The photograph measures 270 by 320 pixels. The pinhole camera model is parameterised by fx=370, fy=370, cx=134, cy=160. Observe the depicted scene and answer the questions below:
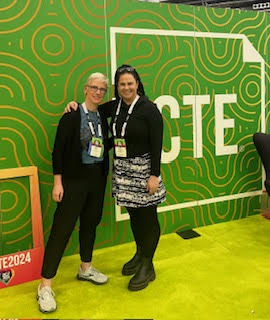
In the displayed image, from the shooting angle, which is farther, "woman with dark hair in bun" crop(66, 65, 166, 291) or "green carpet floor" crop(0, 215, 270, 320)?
"woman with dark hair in bun" crop(66, 65, 166, 291)

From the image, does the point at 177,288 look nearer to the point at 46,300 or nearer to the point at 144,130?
the point at 46,300

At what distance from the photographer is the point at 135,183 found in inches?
102

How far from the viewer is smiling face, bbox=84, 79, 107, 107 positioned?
2.47 m

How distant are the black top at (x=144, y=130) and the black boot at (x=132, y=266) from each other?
807 millimetres

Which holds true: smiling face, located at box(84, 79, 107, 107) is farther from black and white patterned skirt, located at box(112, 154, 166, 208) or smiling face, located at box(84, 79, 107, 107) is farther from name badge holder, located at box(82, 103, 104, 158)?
black and white patterned skirt, located at box(112, 154, 166, 208)

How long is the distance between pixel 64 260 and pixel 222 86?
2339mm

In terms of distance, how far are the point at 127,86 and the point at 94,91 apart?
224mm

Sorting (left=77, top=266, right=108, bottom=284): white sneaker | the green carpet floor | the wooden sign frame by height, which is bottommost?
the green carpet floor

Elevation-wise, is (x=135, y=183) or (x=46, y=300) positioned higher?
(x=135, y=183)

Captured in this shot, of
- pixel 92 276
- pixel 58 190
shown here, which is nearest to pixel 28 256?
pixel 92 276

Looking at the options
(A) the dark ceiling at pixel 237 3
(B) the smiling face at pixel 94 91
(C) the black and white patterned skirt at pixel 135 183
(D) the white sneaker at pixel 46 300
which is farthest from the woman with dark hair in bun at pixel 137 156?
(A) the dark ceiling at pixel 237 3

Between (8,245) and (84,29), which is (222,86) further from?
(8,245)

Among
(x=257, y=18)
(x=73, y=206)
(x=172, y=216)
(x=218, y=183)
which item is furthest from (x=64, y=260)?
(x=257, y=18)

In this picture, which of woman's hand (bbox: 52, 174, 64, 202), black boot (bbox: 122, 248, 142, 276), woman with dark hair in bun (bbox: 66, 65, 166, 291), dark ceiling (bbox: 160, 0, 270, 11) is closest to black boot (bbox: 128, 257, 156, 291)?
woman with dark hair in bun (bbox: 66, 65, 166, 291)
